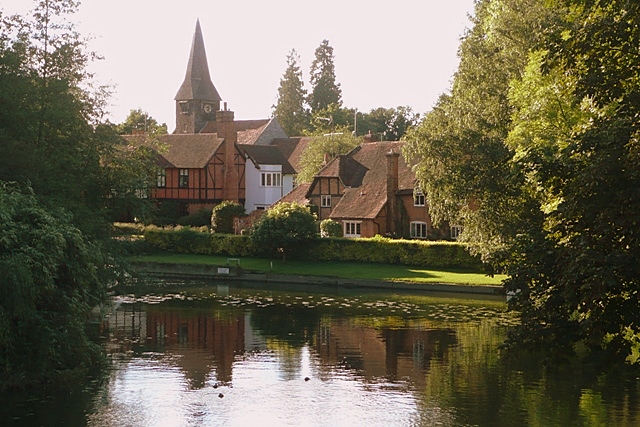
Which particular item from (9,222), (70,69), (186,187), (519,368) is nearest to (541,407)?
(519,368)

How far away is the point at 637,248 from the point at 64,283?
18.1 m

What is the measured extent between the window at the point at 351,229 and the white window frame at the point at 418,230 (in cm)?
452

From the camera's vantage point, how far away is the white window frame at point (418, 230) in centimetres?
7150

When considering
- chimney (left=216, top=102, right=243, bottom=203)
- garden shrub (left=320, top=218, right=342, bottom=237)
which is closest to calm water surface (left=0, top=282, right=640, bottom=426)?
garden shrub (left=320, top=218, right=342, bottom=237)

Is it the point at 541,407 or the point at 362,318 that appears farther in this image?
the point at 362,318

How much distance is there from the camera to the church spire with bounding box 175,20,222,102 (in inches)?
4624

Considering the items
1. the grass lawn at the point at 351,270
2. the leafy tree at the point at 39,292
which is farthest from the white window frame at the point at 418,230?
the leafy tree at the point at 39,292

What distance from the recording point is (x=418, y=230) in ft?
237

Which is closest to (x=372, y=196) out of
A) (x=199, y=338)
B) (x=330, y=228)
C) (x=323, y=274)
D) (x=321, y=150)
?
(x=330, y=228)

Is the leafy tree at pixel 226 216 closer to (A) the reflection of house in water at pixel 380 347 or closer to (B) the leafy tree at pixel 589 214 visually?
(A) the reflection of house in water at pixel 380 347

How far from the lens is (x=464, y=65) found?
2104 inches

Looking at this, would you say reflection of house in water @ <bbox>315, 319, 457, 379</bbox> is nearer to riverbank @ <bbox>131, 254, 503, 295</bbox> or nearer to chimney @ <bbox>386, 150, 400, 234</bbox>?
riverbank @ <bbox>131, 254, 503, 295</bbox>

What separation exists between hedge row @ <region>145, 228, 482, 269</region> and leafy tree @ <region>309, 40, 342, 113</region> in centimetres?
7562

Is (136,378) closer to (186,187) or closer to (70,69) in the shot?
(70,69)
